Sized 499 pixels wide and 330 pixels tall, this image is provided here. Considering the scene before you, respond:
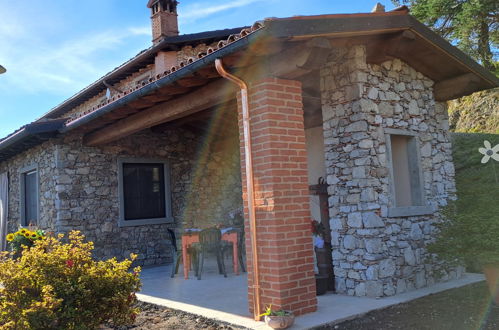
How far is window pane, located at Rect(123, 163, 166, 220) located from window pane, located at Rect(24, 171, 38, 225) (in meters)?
2.54

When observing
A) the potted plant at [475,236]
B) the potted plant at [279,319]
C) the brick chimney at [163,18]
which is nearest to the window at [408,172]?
the potted plant at [475,236]

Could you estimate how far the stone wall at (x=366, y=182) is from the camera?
206 inches

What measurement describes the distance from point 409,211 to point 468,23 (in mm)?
10888

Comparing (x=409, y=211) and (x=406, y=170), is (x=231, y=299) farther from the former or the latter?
(x=406, y=170)

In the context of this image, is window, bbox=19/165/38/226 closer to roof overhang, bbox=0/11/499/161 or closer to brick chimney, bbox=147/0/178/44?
roof overhang, bbox=0/11/499/161

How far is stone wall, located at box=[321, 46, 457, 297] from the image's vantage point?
17.2 ft

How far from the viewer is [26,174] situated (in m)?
10.4

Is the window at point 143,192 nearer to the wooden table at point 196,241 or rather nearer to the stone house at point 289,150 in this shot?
the stone house at point 289,150

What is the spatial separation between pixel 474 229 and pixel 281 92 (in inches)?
107

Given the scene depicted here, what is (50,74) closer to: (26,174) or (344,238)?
(26,174)

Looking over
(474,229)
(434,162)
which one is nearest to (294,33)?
(474,229)

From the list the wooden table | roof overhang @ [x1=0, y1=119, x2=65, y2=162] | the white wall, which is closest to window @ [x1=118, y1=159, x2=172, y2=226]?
roof overhang @ [x1=0, y1=119, x2=65, y2=162]

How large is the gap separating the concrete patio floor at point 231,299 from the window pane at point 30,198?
4.21 metres

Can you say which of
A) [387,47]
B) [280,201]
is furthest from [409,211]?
[280,201]
